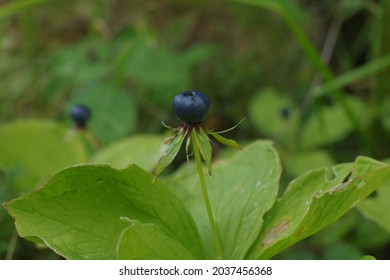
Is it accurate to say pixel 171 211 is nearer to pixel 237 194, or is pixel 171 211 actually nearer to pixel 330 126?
pixel 237 194

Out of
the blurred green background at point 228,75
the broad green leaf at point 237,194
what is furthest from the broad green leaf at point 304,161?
the broad green leaf at point 237,194

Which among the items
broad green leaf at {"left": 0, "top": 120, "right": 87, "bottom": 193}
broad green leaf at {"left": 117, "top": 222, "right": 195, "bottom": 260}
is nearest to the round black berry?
broad green leaf at {"left": 0, "top": 120, "right": 87, "bottom": 193}

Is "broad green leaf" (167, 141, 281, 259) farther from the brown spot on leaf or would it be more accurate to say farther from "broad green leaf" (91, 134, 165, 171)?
"broad green leaf" (91, 134, 165, 171)

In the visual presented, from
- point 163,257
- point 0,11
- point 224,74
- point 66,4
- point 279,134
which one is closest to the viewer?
point 163,257
